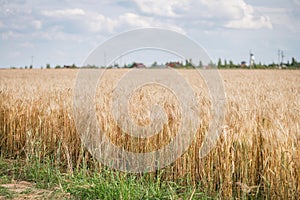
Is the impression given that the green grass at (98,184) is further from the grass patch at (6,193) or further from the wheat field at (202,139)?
the wheat field at (202,139)

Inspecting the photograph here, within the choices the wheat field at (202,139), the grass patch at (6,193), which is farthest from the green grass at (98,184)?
the wheat field at (202,139)

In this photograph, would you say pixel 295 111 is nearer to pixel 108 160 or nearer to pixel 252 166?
pixel 252 166

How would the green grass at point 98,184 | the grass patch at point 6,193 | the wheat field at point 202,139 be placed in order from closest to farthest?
the wheat field at point 202,139 < the green grass at point 98,184 < the grass patch at point 6,193

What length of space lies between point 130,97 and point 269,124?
258 centimetres

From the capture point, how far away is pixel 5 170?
5.71m

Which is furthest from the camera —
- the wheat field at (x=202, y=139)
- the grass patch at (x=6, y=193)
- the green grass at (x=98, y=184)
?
the grass patch at (x=6, y=193)

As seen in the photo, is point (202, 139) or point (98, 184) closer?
point (98, 184)

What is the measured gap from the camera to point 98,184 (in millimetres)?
4539

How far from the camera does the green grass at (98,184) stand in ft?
14.3

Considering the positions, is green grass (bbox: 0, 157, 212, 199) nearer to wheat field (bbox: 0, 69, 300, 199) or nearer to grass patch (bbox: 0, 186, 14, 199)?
grass patch (bbox: 0, 186, 14, 199)

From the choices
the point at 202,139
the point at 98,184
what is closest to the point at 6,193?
the point at 98,184

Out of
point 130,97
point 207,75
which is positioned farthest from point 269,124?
point 207,75

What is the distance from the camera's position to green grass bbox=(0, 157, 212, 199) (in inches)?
171

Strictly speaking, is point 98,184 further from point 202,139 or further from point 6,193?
point 202,139
